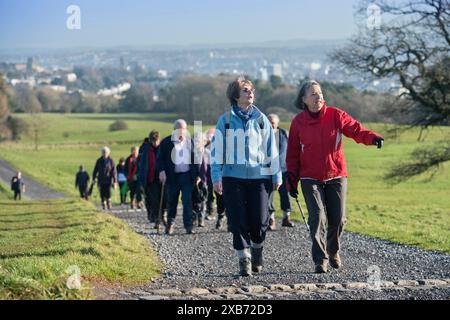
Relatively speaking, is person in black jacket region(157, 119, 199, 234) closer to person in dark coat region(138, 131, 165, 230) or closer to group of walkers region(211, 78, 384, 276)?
person in dark coat region(138, 131, 165, 230)

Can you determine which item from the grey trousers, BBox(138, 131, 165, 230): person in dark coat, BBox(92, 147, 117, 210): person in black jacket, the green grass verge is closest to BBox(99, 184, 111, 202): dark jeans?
BBox(92, 147, 117, 210): person in black jacket

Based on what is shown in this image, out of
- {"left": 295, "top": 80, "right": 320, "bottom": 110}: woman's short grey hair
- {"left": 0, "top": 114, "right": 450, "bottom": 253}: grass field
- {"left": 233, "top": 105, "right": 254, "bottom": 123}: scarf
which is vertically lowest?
{"left": 0, "top": 114, "right": 450, "bottom": 253}: grass field

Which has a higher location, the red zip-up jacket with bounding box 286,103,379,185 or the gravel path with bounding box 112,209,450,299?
the red zip-up jacket with bounding box 286,103,379,185

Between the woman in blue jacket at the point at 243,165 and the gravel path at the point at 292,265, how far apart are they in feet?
1.81

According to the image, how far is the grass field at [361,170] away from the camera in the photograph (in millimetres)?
18609

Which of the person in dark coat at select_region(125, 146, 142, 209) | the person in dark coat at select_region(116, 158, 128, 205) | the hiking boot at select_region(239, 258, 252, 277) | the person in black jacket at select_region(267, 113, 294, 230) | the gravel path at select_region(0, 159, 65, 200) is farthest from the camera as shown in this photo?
the gravel path at select_region(0, 159, 65, 200)

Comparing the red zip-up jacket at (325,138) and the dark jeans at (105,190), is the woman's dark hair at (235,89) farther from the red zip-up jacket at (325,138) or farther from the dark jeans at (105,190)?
the dark jeans at (105,190)

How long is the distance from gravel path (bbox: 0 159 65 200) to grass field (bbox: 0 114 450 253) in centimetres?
90

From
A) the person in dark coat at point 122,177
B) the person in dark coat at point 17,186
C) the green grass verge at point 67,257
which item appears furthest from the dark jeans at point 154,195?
the person in dark coat at point 17,186

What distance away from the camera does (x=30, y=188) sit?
4559 cm

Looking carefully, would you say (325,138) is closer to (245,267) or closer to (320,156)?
(320,156)

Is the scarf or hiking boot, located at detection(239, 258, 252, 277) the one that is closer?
hiking boot, located at detection(239, 258, 252, 277)

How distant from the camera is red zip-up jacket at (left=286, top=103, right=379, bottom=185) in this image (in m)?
9.67
